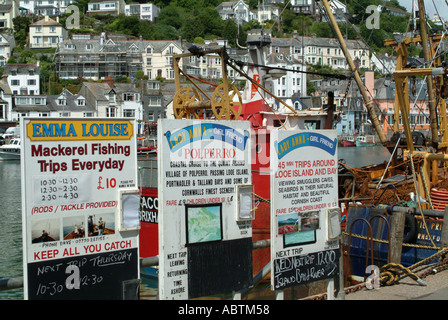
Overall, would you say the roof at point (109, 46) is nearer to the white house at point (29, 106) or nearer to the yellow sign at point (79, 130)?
the white house at point (29, 106)

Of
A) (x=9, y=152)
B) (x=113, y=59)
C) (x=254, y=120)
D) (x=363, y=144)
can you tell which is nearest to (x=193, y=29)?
(x=113, y=59)

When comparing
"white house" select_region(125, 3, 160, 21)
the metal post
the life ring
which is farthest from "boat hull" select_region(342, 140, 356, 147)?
"white house" select_region(125, 3, 160, 21)

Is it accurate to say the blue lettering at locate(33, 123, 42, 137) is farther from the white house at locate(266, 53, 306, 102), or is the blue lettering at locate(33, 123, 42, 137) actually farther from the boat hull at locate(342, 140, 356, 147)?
the boat hull at locate(342, 140, 356, 147)

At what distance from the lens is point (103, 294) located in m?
5.80

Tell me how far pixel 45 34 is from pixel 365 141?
97.9 m

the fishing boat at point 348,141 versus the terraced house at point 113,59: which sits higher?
the terraced house at point 113,59

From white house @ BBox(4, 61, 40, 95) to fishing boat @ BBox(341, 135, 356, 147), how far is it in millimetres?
61633

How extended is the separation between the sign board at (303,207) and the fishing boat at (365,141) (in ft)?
321

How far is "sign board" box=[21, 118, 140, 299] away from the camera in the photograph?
5391 millimetres

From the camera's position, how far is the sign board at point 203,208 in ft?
20.0

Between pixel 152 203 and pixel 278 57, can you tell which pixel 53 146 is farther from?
pixel 278 57

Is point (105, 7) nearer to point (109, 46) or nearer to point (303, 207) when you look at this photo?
point (109, 46)

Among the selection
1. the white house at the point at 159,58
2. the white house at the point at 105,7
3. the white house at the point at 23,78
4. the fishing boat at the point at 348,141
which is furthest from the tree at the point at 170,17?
the fishing boat at the point at 348,141

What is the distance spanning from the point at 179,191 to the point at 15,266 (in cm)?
1535
